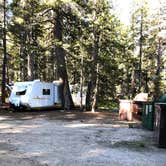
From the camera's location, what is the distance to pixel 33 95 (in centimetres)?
2131

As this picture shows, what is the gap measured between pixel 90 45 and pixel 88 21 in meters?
1.74

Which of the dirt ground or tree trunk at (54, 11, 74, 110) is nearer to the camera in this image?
the dirt ground

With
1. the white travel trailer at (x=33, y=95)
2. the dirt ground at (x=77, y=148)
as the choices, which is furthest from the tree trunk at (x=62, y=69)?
the dirt ground at (x=77, y=148)

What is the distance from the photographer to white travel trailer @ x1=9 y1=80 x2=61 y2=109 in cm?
2122

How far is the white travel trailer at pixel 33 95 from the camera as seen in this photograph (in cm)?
2122

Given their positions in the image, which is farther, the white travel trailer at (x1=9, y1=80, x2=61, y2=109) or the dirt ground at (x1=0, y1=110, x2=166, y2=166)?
the white travel trailer at (x1=9, y1=80, x2=61, y2=109)

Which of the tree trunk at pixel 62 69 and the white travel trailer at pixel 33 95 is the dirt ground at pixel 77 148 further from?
the tree trunk at pixel 62 69

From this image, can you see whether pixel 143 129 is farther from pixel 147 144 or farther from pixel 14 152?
pixel 14 152

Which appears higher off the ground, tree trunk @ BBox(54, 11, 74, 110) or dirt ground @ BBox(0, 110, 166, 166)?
tree trunk @ BBox(54, 11, 74, 110)

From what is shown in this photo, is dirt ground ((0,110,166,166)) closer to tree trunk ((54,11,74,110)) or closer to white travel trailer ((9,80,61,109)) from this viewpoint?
white travel trailer ((9,80,61,109))

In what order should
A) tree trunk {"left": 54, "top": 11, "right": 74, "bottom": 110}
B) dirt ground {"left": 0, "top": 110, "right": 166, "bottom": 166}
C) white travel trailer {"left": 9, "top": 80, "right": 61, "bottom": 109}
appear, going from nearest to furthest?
dirt ground {"left": 0, "top": 110, "right": 166, "bottom": 166} < white travel trailer {"left": 9, "top": 80, "right": 61, "bottom": 109} < tree trunk {"left": 54, "top": 11, "right": 74, "bottom": 110}

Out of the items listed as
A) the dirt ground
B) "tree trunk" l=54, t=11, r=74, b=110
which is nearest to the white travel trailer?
"tree trunk" l=54, t=11, r=74, b=110

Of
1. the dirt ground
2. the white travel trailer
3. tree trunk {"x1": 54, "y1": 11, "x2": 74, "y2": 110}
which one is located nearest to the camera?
the dirt ground

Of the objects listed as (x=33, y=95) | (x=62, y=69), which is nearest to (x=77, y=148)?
(x=33, y=95)
